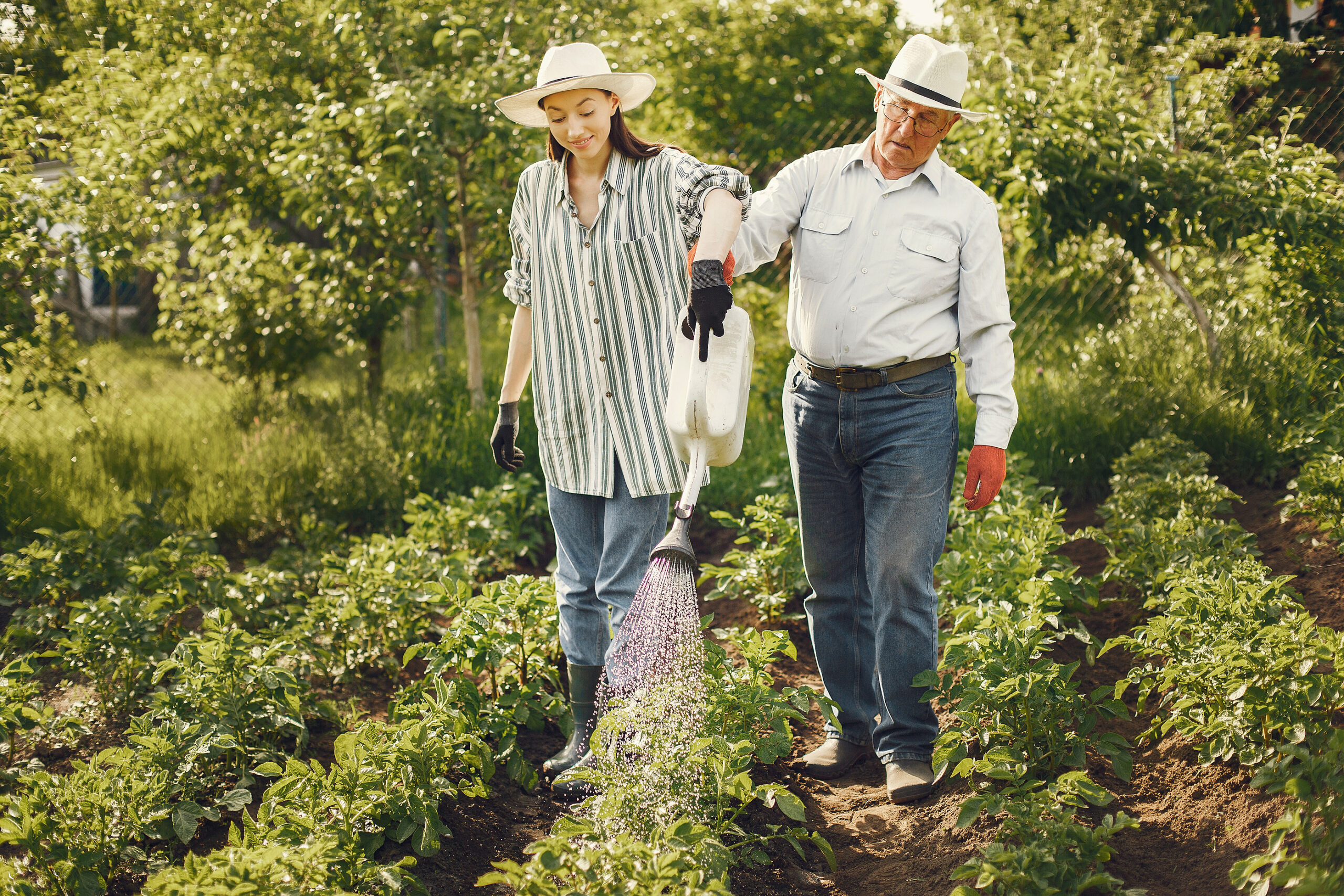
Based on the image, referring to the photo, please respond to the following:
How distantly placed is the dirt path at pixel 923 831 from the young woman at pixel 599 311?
1.20 feet

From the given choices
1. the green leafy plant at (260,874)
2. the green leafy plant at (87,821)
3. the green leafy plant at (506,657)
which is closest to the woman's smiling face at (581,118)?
the green leafy plant at (506,657)

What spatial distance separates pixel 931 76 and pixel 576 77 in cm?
86

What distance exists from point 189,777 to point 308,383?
5.08 meters

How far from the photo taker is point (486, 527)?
4227mm

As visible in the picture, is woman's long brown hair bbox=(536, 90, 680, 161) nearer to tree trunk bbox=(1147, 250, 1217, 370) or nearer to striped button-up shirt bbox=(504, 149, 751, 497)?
striped button-up shirt bbox=(504, 149, 751, 497)

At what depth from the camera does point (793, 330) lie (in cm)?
284

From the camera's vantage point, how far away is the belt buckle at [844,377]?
8.75 feet

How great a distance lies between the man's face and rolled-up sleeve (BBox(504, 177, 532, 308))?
37.0 inches

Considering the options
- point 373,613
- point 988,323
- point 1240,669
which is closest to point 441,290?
point 373,613

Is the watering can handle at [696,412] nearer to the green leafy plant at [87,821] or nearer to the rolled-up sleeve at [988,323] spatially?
the rolled-up sleeve at [988,323]

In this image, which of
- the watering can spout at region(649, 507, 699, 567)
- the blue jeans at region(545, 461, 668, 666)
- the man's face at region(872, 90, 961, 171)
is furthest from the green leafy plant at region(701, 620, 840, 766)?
the man's face at region(872, 90, 961, 171)

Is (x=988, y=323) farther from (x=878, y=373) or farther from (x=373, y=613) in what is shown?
(x=373, y=613)

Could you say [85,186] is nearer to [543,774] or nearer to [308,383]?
[308,383]

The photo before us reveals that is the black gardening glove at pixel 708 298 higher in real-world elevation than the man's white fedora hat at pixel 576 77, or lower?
lower
